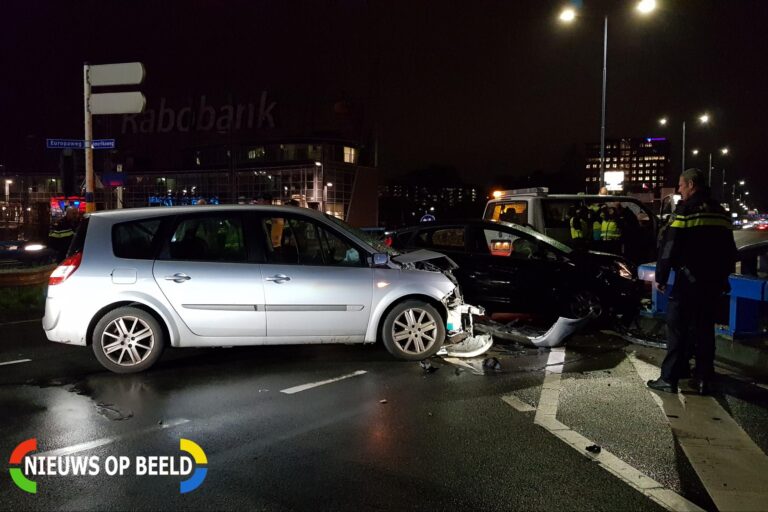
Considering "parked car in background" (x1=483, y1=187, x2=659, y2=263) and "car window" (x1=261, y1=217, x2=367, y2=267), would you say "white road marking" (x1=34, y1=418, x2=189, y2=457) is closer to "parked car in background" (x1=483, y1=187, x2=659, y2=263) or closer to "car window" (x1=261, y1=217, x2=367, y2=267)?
"car window" (x1=261, y1=217, x2=367, y2=267)

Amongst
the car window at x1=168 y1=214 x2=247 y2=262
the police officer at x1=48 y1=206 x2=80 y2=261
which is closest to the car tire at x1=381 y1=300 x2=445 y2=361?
the car window at x1=168 y1=214 x2=247 y2=262

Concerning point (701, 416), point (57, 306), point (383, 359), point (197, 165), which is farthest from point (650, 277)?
point (197, 165)

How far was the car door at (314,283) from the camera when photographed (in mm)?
6242

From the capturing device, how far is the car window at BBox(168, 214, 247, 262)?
6270 mm

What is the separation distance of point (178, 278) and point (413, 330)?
2.50 metres

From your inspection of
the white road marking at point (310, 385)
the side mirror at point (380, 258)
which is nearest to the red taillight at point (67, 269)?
the white road marking at point (310, 385)

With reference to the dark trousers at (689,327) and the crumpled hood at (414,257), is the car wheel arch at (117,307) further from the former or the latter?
the dark trousers at (689,327)

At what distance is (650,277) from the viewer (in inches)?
310

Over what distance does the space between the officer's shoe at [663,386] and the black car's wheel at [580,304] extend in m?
2.84

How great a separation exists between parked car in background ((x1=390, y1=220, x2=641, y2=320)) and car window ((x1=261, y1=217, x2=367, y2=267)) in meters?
2.76

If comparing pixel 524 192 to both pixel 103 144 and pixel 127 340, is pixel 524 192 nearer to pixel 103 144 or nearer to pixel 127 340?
pixel 127 340

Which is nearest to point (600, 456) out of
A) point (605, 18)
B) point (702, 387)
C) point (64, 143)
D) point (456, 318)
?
point (702, 387)

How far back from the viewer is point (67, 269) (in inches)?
239

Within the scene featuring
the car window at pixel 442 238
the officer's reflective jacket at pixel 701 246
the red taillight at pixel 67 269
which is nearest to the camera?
the officer's reflective jacket at pixel 701 246
